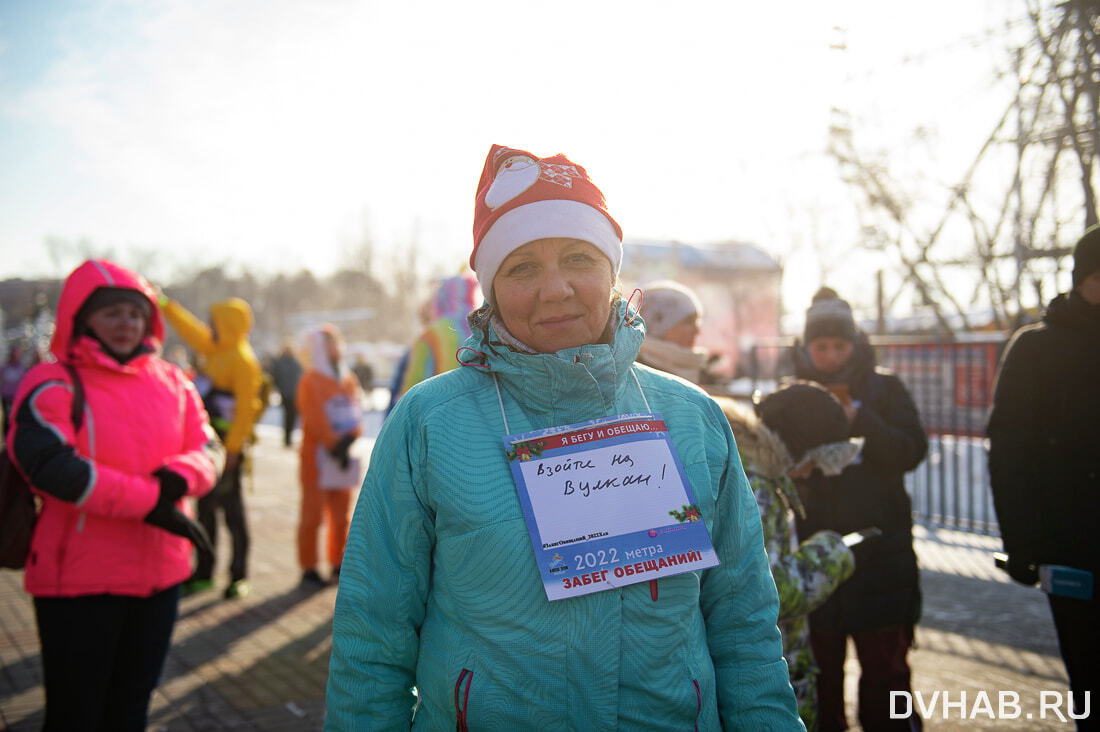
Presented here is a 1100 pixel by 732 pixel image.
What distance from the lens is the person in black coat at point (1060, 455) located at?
9.20 ft

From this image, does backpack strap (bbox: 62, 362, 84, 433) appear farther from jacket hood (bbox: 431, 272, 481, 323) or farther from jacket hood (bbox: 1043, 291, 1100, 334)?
jacket hood (bbox: 1043, 291, 1100, 334)

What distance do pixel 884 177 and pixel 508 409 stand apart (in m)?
10.7

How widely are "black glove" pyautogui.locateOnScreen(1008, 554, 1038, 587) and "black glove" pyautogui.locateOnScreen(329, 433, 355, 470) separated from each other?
15.6 ft

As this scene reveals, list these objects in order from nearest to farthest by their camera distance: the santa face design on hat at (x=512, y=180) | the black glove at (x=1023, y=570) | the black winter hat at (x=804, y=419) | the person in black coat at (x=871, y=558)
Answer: the santa face design on hat at (x=512, y=180)
the black winter hat at (x=804, y=419)
the black glove at (x=1023, y=570)
the person in black coat at (x=871, y=558)

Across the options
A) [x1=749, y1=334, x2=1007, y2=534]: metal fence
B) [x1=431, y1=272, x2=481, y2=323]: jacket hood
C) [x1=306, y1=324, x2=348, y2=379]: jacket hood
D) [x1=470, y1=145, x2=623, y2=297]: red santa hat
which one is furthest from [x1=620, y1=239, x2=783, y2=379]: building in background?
[x1=470, y1=145, x2=623, y2=297]: red santa hat

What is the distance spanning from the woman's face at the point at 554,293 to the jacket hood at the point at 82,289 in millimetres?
2092

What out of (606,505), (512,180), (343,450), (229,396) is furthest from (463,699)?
(229,396)

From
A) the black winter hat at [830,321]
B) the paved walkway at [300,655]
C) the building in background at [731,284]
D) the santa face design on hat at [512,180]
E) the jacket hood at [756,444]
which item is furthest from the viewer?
the building in background at [731,284]

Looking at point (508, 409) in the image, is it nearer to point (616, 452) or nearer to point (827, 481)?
point (616, 452)

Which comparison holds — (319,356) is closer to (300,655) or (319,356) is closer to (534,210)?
(300,655)

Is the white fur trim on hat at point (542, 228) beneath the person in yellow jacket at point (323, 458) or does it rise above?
above

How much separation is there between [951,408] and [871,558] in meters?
5.96

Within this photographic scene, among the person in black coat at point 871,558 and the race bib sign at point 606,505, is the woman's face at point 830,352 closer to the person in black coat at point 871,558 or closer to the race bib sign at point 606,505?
the person in black coat at point 871,558

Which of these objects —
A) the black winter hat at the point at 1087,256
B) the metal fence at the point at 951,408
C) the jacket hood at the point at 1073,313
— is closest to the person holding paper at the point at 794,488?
the jacket hood at the point at 1073,313
